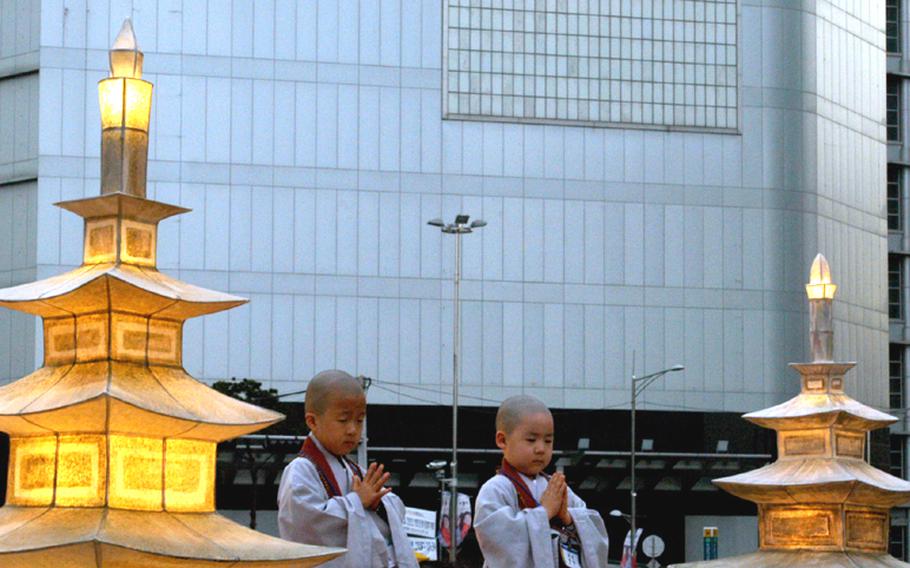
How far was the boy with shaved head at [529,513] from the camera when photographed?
995 cm

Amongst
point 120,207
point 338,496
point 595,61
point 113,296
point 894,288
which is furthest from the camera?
point 894,288

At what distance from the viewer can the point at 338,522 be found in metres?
9.37

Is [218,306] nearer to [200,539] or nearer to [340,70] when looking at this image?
[200,539]

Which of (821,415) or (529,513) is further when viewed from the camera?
(821,415)

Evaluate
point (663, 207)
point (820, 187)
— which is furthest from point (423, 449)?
point (820, 187)

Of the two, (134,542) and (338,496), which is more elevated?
(338,496)

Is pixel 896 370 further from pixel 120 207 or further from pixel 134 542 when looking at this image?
pixel 134 542

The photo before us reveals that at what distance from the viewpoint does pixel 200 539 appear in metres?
8.70

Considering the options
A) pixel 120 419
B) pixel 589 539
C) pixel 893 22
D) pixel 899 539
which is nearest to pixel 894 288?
pixel 899 539

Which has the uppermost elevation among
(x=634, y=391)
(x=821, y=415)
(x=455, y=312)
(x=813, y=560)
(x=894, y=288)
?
(x=894, y=288)

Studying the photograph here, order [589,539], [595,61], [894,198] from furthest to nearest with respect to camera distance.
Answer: [894,198], [595,61], [589,539]

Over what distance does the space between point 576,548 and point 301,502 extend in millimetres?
1759

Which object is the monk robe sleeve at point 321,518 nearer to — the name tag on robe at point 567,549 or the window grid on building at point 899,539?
the name tag on robe at point 567,549

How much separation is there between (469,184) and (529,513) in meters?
46.4
